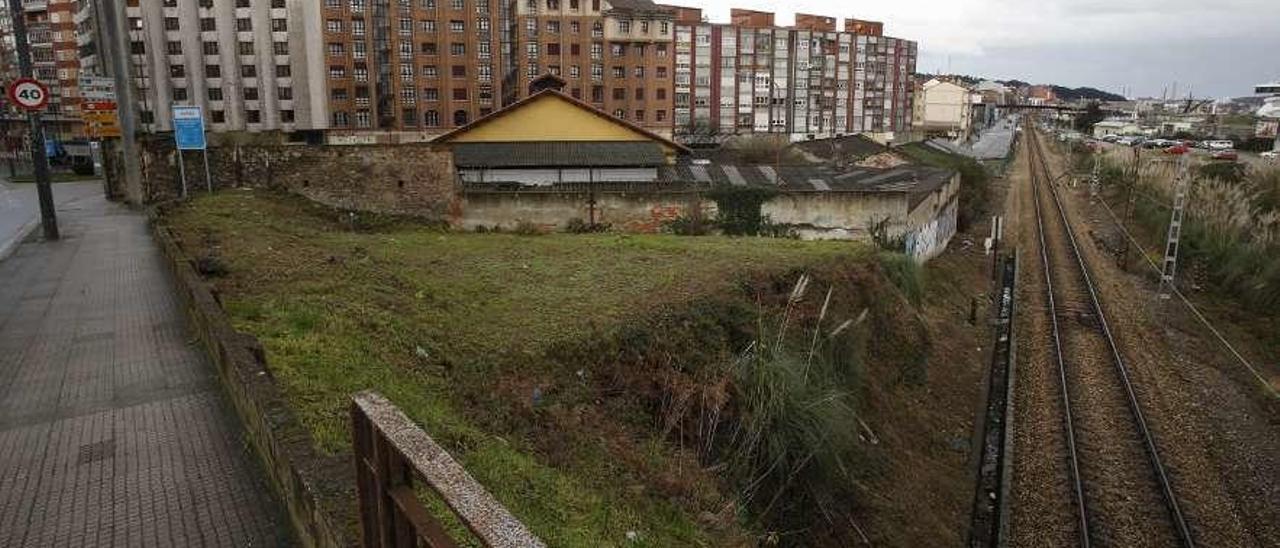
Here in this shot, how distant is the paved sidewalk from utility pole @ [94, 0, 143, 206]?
12397 mm

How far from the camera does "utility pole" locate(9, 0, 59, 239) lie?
15773mm

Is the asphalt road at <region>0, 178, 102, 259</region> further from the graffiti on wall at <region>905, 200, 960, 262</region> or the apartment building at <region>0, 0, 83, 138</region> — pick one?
the apartment building at <region>0, 0, 83, 138</region>

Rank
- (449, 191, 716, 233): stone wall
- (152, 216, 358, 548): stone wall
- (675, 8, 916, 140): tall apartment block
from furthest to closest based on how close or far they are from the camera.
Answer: (675, 8, 916, 140): tall apartment block
(449, 191, 716, 233): stone wall
(152, 216, 358, 548): stone wall

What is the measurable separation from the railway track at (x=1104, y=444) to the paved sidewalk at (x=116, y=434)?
983 cm

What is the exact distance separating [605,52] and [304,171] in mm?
37537

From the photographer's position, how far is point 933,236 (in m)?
26.4

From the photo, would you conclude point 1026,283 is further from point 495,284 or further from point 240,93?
point 240,93

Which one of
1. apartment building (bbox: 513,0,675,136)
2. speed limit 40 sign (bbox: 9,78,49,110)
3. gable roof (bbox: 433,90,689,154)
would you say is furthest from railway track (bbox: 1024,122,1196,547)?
apartment building (bbox: 513,0,675,136)

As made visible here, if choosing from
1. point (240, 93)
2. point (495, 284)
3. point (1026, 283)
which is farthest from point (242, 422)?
point (240, 93)

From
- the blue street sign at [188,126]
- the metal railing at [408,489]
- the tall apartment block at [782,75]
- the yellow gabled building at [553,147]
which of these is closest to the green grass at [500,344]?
the metal railing at [408,489]

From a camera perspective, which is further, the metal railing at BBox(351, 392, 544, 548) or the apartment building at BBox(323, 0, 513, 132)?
the apartment building at BBox(323, 0, 513, 132)

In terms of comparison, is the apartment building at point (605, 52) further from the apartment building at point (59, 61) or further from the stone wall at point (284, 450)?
the stone wall at point (284, 450)

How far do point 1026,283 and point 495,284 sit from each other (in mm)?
18904

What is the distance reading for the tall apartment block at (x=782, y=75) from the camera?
228 ft
